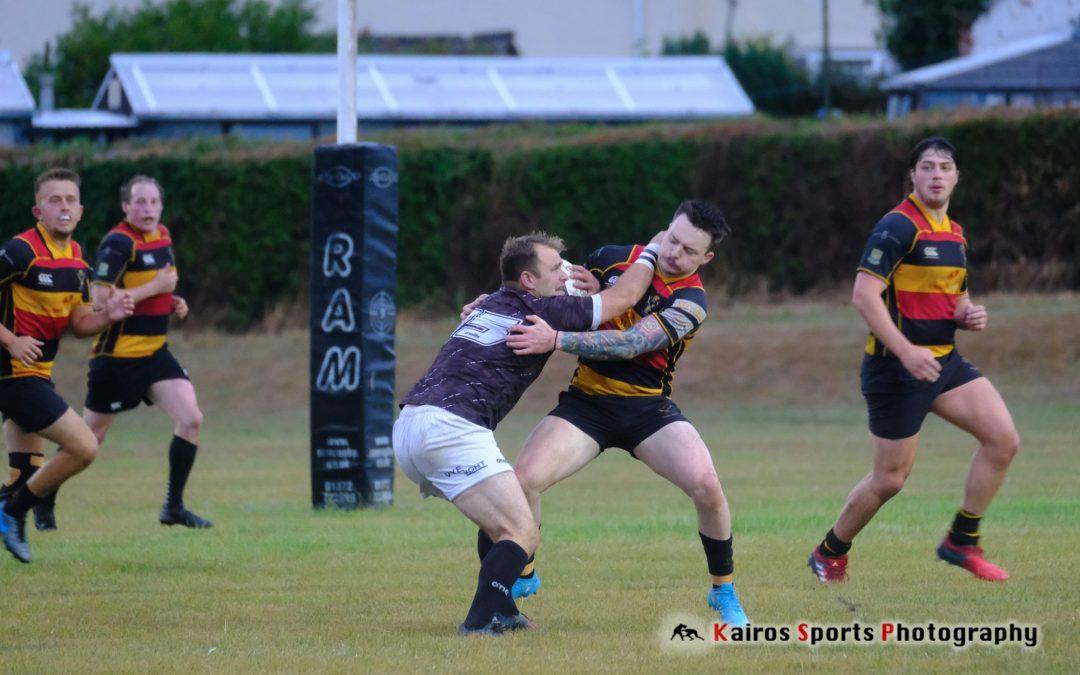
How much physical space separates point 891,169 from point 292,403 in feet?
35.7

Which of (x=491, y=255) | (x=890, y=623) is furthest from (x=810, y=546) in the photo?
(x=491, y=255)

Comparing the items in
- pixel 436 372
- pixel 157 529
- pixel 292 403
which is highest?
pixel 436 372

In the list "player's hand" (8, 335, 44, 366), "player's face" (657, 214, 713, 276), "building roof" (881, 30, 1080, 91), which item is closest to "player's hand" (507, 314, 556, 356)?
"player's face" (657, 214, 713, 276)

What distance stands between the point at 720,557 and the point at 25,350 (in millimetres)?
4561

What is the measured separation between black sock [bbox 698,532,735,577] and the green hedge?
1961 centimetres

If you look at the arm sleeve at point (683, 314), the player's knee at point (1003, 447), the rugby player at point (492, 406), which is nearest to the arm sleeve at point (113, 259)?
the rugby player at point (492, 406)

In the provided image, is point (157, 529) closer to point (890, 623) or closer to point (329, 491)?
point (329, 491)

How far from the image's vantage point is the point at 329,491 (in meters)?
12.9

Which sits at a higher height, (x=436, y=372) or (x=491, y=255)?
(x=436, y=372)

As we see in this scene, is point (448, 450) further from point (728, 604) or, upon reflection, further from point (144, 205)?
point (144, 205)

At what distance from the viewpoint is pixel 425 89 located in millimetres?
39750

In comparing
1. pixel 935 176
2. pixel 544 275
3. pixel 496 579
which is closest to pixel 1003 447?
pixel 935 176

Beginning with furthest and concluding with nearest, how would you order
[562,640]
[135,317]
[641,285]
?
[135,317], [641,285], [562,640]

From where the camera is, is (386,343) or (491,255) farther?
(491,255)
